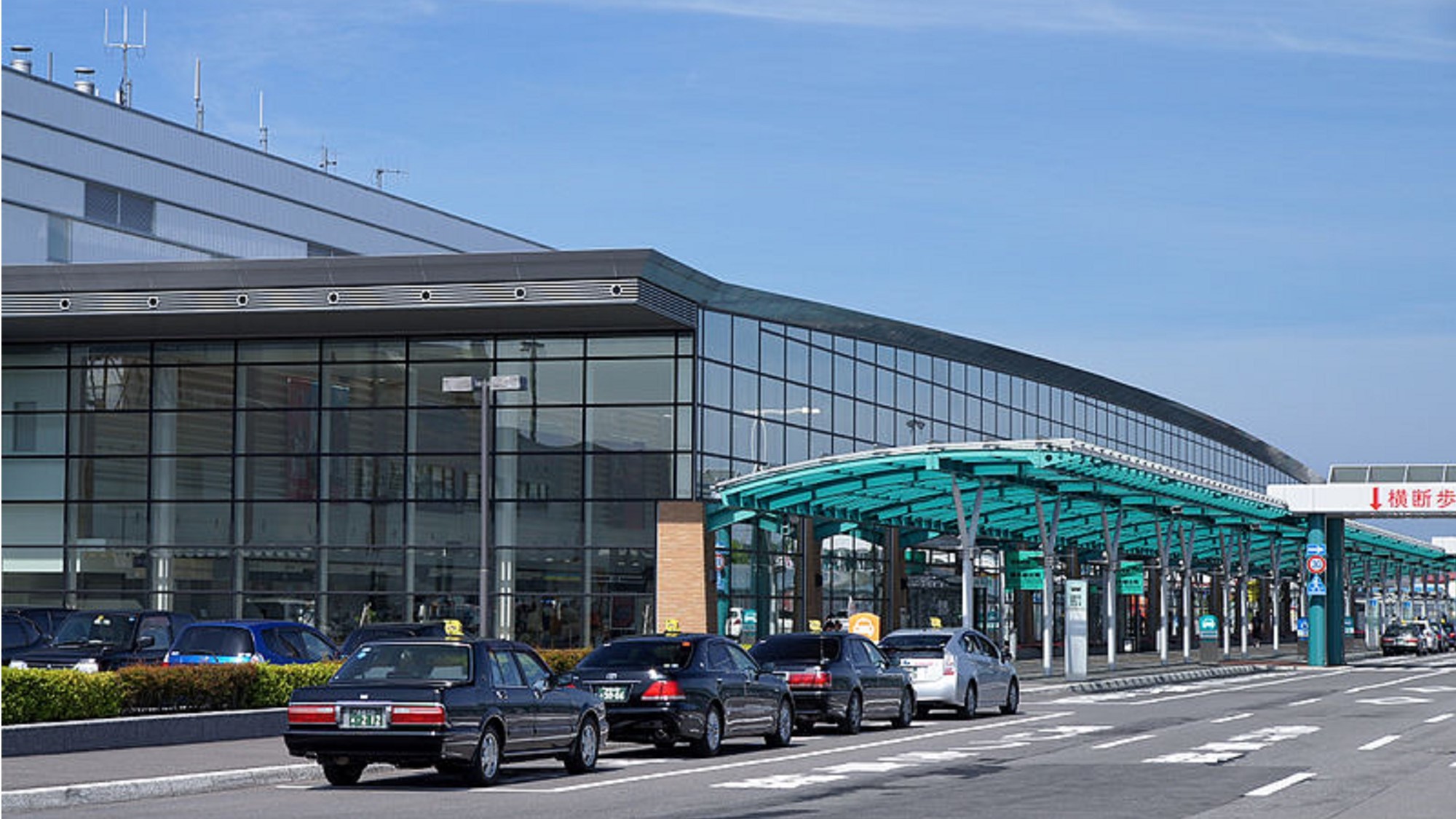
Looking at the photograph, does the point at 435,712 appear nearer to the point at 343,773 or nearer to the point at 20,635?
the point at 343,773

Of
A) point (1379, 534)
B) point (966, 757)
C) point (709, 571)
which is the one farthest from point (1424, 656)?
point (966, 757)

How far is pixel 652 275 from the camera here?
4428 centimetres

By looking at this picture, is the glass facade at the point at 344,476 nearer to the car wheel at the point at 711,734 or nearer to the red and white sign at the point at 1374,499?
the car wheel at the point at 711,734

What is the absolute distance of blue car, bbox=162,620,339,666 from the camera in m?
29.5

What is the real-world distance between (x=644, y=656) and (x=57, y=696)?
6.81m

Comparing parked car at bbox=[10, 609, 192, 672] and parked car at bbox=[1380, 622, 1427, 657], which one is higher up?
parked car at bbox=[10, 609, 192, 672]

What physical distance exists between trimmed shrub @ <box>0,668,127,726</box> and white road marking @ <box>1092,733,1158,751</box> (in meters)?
12.0

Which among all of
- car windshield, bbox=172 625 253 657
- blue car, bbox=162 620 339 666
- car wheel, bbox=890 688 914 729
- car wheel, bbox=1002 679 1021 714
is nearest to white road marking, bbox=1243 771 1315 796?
car wheel, bbox=890 688 914 729

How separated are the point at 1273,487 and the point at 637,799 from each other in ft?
163

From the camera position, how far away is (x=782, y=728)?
87.6ft

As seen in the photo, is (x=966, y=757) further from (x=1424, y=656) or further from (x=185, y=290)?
(x=1424, y=656)

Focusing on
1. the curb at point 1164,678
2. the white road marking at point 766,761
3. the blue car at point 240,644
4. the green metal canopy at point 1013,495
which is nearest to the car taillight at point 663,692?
the white road marking at point 766,761

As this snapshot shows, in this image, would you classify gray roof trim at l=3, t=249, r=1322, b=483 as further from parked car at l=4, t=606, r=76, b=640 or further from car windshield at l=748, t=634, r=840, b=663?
car windshield at l=748, t=634, r=840, b=663

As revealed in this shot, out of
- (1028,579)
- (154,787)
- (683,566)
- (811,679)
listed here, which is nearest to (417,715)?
(154,787)
